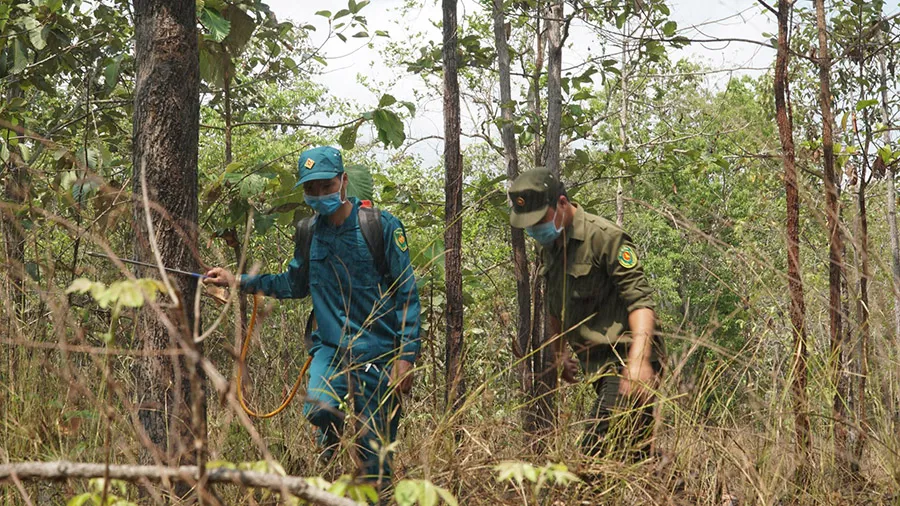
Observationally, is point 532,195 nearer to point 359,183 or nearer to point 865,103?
point 359,183

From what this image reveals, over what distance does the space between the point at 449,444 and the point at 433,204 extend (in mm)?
3414

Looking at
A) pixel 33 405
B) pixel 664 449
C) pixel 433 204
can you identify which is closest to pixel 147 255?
pixel 33 405

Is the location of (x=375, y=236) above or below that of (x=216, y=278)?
above

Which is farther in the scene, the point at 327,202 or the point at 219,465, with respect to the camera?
the point at 327,202

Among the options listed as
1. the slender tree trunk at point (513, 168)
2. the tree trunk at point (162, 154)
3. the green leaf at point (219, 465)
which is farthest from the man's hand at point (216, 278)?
the slender tree trunk at point (513, 168)

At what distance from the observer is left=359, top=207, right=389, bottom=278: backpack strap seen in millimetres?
3955

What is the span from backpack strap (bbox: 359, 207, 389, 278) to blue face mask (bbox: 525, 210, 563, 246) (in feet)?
2.22

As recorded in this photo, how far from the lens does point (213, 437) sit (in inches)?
144

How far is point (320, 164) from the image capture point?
3.88 m

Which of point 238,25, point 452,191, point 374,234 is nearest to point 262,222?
point 374,234

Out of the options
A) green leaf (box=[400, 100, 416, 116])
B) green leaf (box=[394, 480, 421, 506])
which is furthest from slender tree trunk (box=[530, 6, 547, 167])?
green leaf (box=[394, 480, 421, 506])

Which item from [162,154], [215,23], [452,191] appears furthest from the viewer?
[452,191]

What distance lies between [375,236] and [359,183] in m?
0.46

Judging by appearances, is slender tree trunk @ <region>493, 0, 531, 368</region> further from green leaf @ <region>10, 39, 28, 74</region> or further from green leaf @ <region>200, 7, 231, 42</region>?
green leaf @ <region>10, 39, 28, 74</region>
